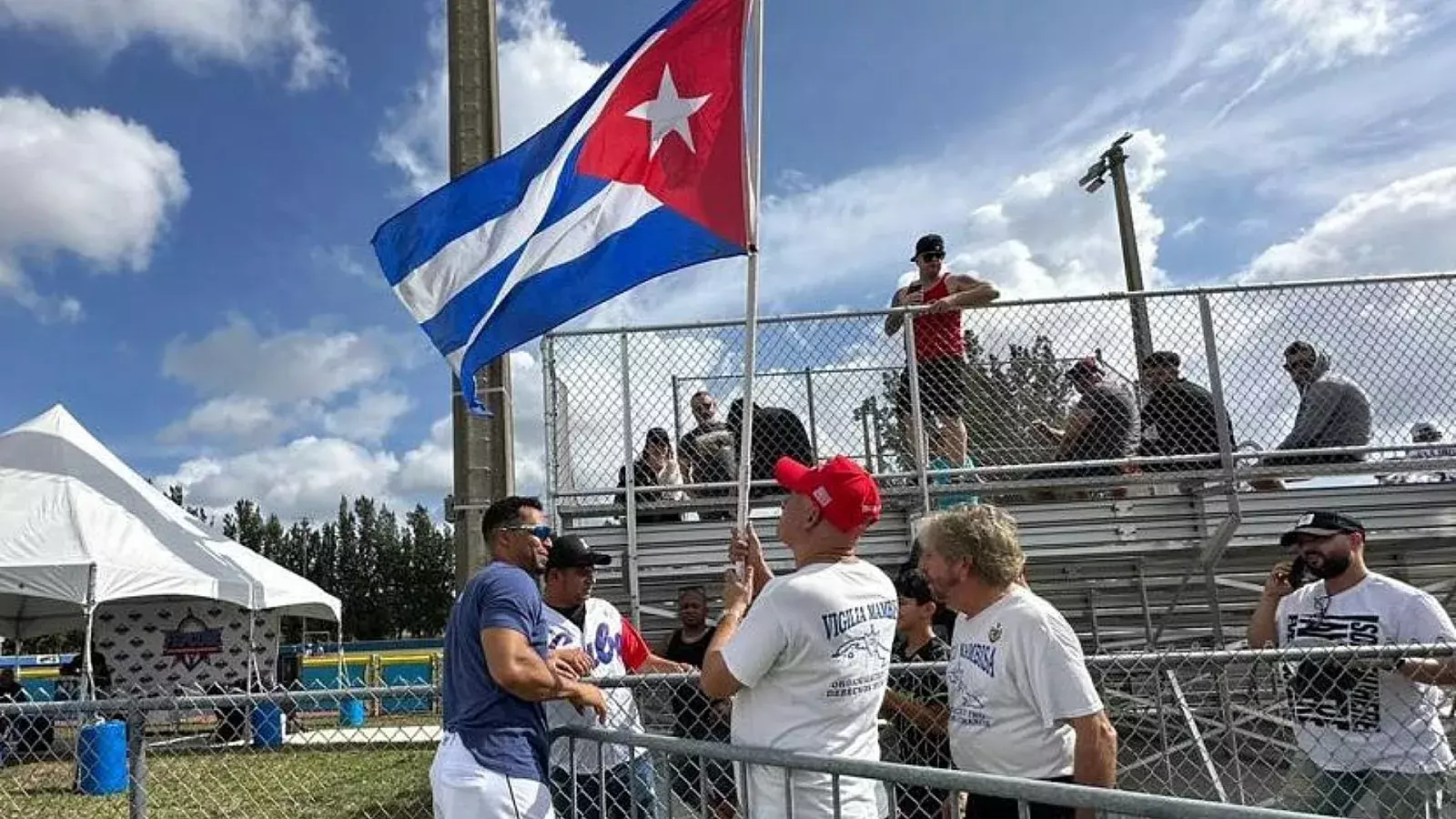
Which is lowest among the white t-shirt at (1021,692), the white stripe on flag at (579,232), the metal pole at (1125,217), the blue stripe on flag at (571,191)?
the white t-shirt at (1021,692)

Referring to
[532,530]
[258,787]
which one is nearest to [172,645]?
[258,787]

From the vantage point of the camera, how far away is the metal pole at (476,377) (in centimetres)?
631

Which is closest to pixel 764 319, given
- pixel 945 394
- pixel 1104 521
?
pixel 945 394

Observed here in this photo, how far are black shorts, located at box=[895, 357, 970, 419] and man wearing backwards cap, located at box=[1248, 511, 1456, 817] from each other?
8.48ft

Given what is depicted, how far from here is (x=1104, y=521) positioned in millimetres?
7055

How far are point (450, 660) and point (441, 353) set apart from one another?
6.41ft

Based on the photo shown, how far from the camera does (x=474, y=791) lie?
10.9ft

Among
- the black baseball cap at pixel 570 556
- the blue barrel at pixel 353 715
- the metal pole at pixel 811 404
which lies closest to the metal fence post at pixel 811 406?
the metal pole at pixel 811 404

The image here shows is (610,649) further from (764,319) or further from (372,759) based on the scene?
(372,759)

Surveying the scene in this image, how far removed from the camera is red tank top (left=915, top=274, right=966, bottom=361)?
7.03 meters

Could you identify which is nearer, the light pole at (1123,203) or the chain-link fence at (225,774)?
the chain-link fence at (225,774)

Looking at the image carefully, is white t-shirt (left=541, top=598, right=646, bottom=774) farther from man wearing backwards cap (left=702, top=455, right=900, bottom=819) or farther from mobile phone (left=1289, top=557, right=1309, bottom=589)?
mobile phone (left=1289, top=557, right=1309, bottom=589)

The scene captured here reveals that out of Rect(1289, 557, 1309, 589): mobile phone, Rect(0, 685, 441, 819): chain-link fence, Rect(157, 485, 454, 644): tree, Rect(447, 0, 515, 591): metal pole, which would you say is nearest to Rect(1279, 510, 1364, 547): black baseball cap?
Rect(1289, 557, 1309, 589): mobile phone

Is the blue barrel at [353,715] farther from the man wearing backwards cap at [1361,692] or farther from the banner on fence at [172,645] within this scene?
the man wearing backwards cap at [1361,692]
